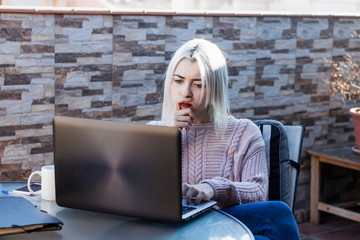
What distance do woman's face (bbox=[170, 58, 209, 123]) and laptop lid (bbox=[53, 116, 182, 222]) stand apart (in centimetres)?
58

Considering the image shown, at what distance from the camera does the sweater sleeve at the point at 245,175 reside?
6.03 feet

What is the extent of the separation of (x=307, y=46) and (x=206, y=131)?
6.16 feet

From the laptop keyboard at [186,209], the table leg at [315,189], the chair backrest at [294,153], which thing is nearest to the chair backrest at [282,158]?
the chair backrest at [294,153]

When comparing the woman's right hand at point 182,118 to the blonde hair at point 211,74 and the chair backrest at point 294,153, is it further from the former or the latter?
the chair backrest at point 294,153

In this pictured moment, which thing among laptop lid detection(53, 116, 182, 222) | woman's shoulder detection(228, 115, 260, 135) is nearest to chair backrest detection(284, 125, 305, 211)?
woman's shoulder detection(228, 115, 260, 135)

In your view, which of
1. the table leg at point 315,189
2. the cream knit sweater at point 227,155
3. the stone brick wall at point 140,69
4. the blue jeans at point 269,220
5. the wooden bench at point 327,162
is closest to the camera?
the blue jeans at point 269,220

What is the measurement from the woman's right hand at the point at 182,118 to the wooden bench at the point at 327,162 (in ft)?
6.01

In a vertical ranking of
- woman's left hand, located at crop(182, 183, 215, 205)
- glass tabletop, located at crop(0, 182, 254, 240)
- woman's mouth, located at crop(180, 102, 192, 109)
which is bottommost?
glass tabletop, located at crop(0, 182, 254, 240)

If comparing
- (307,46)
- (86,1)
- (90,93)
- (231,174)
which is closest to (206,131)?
(231,174)

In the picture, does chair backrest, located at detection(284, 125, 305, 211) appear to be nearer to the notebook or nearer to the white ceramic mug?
the white ceramic mug

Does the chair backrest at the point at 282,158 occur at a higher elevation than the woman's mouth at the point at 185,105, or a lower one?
lower

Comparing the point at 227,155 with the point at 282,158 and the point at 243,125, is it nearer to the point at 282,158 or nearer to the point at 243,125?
the point at 243,125

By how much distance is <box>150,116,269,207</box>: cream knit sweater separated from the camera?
2.03 m

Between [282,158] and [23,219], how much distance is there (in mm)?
1150
